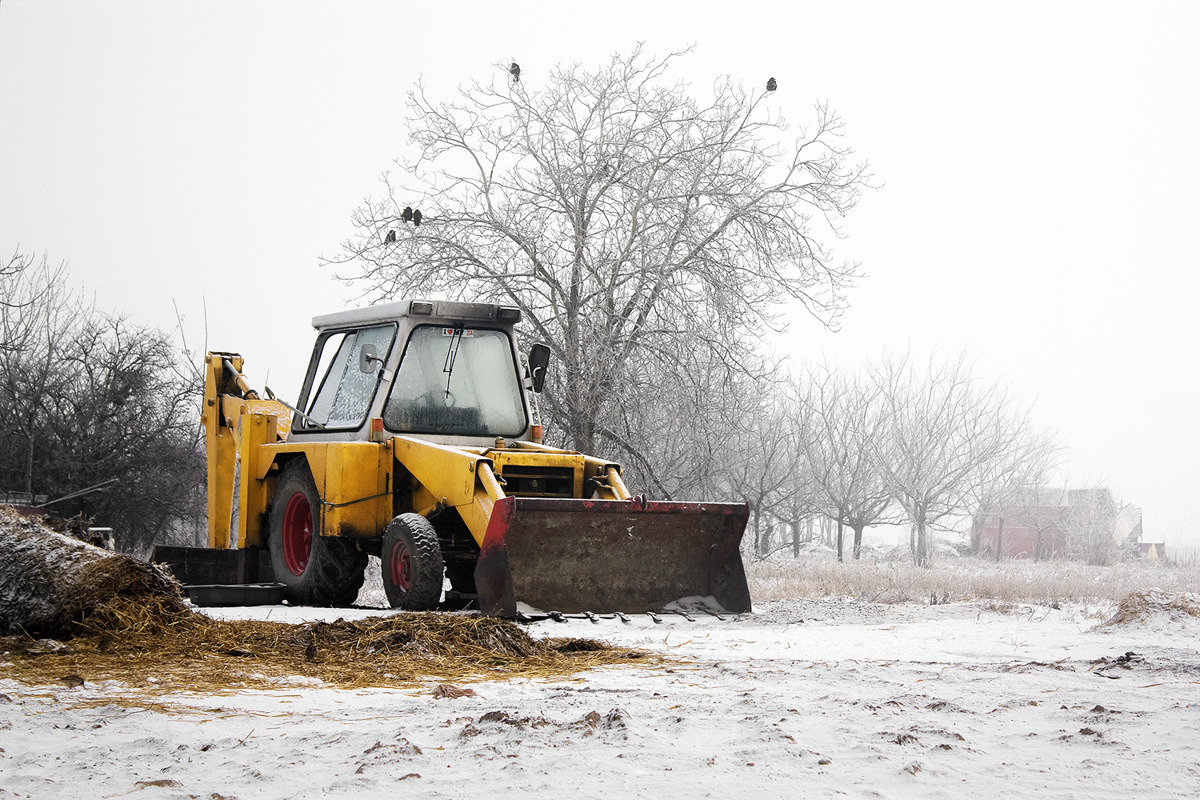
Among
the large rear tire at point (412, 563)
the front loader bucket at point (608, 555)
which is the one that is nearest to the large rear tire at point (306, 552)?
the large rear tire at point (412, 563)

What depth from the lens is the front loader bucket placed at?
26.5ft

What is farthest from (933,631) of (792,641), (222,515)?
(222,515)

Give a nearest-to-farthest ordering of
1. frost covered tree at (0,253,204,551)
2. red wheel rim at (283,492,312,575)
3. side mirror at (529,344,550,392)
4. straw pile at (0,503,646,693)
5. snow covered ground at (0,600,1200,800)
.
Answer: snow covered ground at (0,600,1200,800) < straw pile at (0,503,646,693) < side mirror at (529,344,550,392) < red wheel rim at (283,492,312,575) < frost covered tree at (0,253,204,551)

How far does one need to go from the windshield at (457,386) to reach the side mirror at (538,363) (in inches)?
6.0

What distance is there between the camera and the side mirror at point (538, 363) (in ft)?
32.6

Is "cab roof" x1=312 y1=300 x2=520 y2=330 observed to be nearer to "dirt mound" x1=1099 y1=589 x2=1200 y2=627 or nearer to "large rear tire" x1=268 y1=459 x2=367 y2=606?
"large rear tire" x1=268 y1=459 x2=367 y2=606

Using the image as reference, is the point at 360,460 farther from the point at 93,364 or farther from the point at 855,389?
the point at 855,389

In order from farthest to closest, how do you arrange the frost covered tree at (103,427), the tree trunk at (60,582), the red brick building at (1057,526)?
1. the red brick building at (1057,526)
2. the frost covered tree at (103,427)
3. the tree trunk at (60,582)

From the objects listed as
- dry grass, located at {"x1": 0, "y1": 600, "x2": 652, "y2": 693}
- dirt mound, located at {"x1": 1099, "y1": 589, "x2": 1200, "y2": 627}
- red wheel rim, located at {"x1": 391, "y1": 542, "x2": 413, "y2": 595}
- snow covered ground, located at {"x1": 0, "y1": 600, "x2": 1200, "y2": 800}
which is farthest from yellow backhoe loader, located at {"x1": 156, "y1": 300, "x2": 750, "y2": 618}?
dirt mound, located at {"x1": 1099, "y1": 589, "x2": 1200, "y2": 627}

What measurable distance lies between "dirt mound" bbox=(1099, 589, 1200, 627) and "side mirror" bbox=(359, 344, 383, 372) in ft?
19.9

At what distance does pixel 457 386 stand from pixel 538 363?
0.73 metres

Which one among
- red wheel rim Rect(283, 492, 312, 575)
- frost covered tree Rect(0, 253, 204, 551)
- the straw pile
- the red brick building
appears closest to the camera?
the straw pile

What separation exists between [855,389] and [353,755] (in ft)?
110

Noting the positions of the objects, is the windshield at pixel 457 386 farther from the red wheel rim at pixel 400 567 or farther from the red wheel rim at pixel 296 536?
the red wheel rim at pixel 296 536
